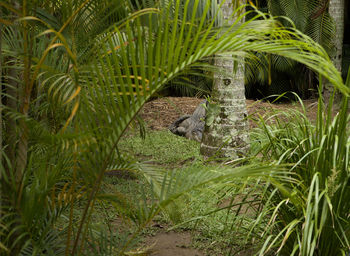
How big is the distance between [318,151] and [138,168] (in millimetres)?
1060

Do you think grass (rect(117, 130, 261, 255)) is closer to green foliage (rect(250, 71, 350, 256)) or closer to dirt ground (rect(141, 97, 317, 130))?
green foliage (rect(250, 71, 350, 256))

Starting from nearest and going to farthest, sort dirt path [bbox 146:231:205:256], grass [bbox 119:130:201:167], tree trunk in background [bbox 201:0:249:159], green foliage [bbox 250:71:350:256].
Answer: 1. green foliage [bbox 250:71:350:256]
2. dirt path [bbox 146:231:205:256]
3. tree trunk in background [bbox 201:0:249:159]
4. grass [bbox 119:130:201:167]

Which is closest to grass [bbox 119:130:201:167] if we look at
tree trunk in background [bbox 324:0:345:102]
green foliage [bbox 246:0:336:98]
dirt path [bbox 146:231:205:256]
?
dirt path [bbox 146:231:205:256]

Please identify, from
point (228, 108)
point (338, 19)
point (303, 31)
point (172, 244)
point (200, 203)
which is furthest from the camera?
point (303, 31)

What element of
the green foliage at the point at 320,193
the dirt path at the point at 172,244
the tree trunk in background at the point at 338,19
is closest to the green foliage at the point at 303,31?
the tree trunk in background at the point at 338,19

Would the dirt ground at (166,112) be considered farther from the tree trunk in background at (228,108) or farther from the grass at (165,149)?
the tree trunk in background at (228,108)

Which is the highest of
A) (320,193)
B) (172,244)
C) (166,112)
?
(320,193)

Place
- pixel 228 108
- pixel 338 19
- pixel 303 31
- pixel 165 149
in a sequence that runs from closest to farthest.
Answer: pixel 228 108 < pixel 165 149 < pixel 338 19 < pixel 303 31

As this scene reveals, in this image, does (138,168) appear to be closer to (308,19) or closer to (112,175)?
(112,175)

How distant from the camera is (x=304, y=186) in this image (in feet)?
9.03

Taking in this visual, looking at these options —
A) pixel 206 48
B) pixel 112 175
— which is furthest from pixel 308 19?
pixel 206 48

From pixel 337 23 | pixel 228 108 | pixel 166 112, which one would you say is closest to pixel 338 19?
pixel 337 23

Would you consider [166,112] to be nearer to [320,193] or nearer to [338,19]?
[338,19]

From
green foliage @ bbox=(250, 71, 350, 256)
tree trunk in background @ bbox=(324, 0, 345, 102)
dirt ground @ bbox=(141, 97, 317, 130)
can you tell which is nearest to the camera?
green foliage @ bbox=(250, 71, 350, 256)
